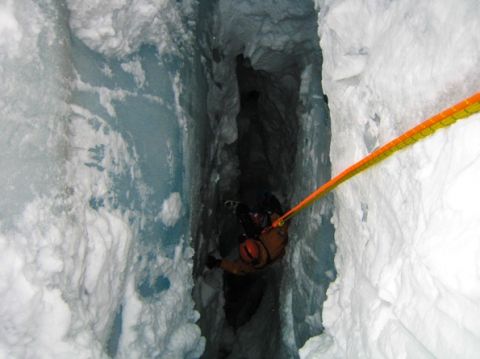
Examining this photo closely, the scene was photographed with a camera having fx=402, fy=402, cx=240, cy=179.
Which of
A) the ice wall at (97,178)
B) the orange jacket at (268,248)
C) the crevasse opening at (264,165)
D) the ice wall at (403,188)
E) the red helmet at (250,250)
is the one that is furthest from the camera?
the orange jacket at (268,248)

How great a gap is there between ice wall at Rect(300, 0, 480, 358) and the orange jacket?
6.10ft

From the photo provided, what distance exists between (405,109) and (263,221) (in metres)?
2.89

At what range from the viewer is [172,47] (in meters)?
3.00

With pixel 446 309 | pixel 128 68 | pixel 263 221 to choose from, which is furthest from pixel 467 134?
pixel 263 221

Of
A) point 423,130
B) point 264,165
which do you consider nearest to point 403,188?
point 423,130

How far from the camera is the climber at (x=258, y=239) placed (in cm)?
422

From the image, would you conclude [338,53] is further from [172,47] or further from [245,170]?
[245,170]

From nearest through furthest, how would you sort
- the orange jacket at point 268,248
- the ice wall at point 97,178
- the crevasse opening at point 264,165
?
the ice wall at point 97,178
the crevasse opening at point 264,165
the orange jacket at point 268,248

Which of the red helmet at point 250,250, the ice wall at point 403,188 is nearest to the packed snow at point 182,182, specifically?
the ice wall at point 403,188

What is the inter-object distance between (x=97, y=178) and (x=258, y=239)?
2307 mm

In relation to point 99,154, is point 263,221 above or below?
below

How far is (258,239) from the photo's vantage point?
4.32m

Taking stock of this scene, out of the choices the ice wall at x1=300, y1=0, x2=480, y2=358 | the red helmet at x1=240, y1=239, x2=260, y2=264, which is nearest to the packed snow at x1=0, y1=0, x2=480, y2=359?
the ice wall at x1=300, y1=0, x2=480, y2=358

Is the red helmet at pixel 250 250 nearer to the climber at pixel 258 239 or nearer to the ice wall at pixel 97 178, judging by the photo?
the climber at pixel 258 239
